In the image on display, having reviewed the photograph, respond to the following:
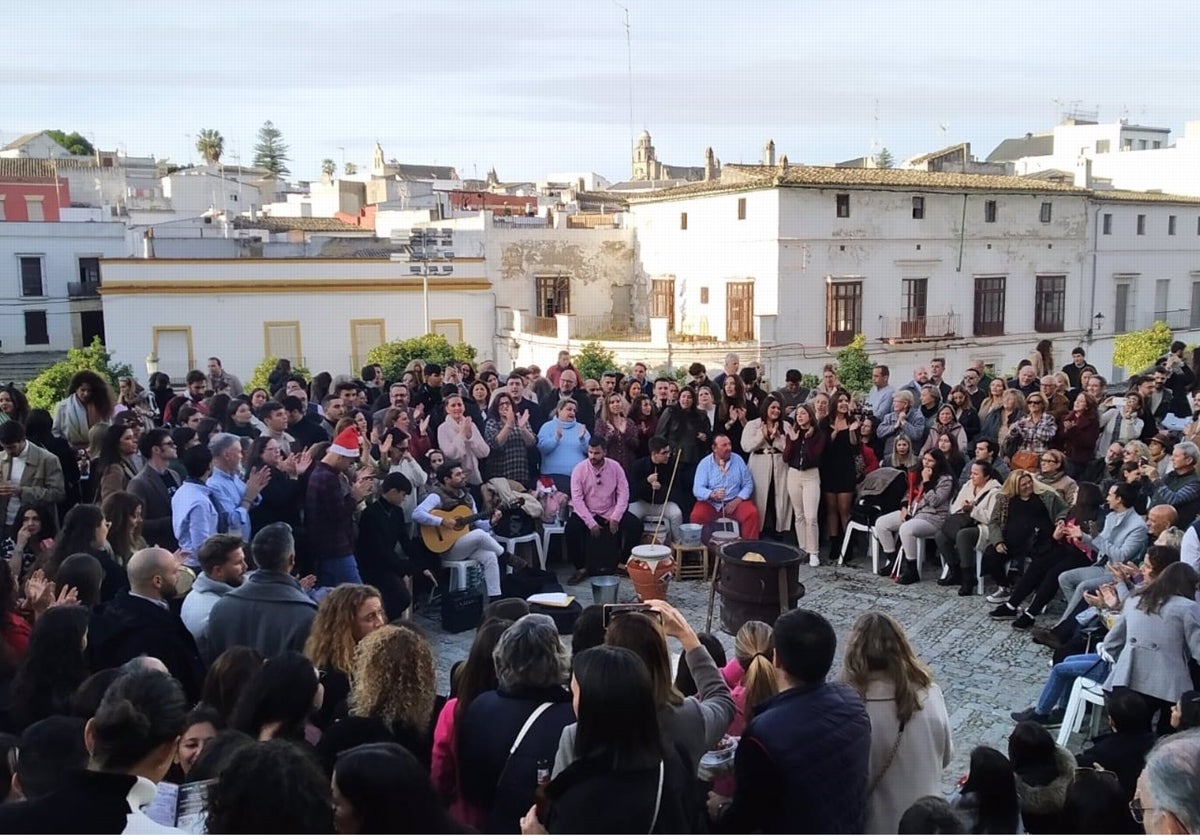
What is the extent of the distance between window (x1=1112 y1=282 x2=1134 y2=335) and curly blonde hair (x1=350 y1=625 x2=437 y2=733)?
120ft

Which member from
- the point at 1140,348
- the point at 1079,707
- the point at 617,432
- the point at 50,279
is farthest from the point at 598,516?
the point at 50,279

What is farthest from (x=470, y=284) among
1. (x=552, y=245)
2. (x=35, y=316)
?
(x=35, y=316)

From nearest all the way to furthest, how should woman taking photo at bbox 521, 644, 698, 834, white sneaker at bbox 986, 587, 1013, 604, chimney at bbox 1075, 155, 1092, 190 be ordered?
woman taking photo at bbox 521, 644, 698, 834
white sneaker at bbox 986, 587, 1013, 604
chimney at bbox 1075, 155, 1092, 190

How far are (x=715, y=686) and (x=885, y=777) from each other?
2.13ft

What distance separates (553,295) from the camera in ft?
103

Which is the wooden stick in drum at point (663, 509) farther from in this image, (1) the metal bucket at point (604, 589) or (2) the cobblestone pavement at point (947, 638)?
(1) the metal bucket at point (604, 589)

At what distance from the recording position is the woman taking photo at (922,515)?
8469 mm

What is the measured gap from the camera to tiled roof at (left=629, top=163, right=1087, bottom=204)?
91.7ft

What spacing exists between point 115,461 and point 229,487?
0.91 meters

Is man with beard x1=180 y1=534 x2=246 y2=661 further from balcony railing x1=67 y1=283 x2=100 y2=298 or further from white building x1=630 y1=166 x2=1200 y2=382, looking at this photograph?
balcony railing x1=67 y1=283 x2=100 y2=298

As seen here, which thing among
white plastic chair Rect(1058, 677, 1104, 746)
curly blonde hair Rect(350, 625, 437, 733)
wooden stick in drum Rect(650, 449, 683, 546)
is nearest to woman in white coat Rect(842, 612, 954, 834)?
curly blonde hair Rect(350, 625, 437, 733)

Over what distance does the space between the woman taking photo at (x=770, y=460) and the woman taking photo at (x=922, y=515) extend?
0.96m

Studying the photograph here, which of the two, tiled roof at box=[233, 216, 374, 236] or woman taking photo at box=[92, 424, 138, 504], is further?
tiled roof at box=[233, 216, 374, 236]

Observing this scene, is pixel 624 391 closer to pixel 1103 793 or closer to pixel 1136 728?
pixel 1136 728
